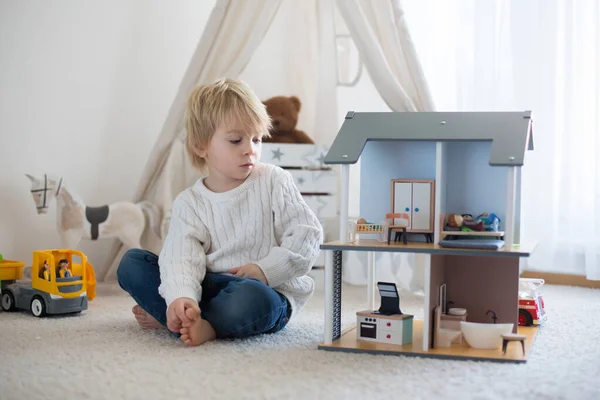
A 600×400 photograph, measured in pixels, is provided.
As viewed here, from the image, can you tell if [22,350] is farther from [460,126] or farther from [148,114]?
[148,114]

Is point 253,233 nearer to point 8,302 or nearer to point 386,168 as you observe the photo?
point 386,168

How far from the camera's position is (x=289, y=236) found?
164 cm

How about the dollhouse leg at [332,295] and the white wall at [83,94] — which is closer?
the dollhouse leg at [332,295]

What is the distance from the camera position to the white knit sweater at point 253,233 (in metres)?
1.61

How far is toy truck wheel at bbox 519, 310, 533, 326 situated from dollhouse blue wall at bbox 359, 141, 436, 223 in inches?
14.9

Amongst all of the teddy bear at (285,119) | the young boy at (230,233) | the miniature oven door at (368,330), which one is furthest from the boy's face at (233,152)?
the teddy bear at (285,119)

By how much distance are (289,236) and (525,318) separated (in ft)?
1.94

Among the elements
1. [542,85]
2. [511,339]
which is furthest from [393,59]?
[511,339]

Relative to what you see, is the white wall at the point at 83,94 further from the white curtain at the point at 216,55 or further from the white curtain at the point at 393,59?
the white curtain at the point at 393,59

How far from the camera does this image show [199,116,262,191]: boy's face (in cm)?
166

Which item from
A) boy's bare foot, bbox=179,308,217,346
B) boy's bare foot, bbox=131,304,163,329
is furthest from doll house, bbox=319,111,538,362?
boy's bare foot, bbox=131,304,163,329

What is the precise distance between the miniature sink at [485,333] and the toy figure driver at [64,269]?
3.35 feet

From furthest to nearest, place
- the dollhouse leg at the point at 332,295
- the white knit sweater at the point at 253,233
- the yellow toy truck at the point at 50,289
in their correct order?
1. the yellow toy truck at the point at 50,289
2. the white knit sweater at the point at 253,233
3. the dollhouse leg at the point at 332,295

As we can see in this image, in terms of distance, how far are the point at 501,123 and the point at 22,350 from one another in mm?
1068
